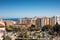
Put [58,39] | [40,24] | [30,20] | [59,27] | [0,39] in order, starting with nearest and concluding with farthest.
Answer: [0,39], [58,39], [59,27], [40,24], [30,20]

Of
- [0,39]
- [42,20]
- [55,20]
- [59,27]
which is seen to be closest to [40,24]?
[42,20]

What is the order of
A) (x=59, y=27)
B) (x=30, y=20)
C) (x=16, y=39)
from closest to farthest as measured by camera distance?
(x=16, y=39), (x=59, y=27), (x=30, y=20)

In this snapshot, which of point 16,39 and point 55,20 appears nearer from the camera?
point 16,39

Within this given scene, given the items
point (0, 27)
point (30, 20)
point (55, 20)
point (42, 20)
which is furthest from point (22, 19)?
point (0, 27)

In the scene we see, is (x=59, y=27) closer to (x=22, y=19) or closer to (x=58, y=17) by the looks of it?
(x=58, y=17)

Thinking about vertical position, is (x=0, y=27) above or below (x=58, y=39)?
above

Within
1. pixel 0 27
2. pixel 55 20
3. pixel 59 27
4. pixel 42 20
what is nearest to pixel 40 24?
pixel 42 20

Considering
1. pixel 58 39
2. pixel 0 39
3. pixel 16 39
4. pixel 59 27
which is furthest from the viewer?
pixel 59 27

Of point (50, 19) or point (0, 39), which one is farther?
point (50, 19)

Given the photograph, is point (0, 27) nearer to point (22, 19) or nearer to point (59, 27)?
point (59, 27)
